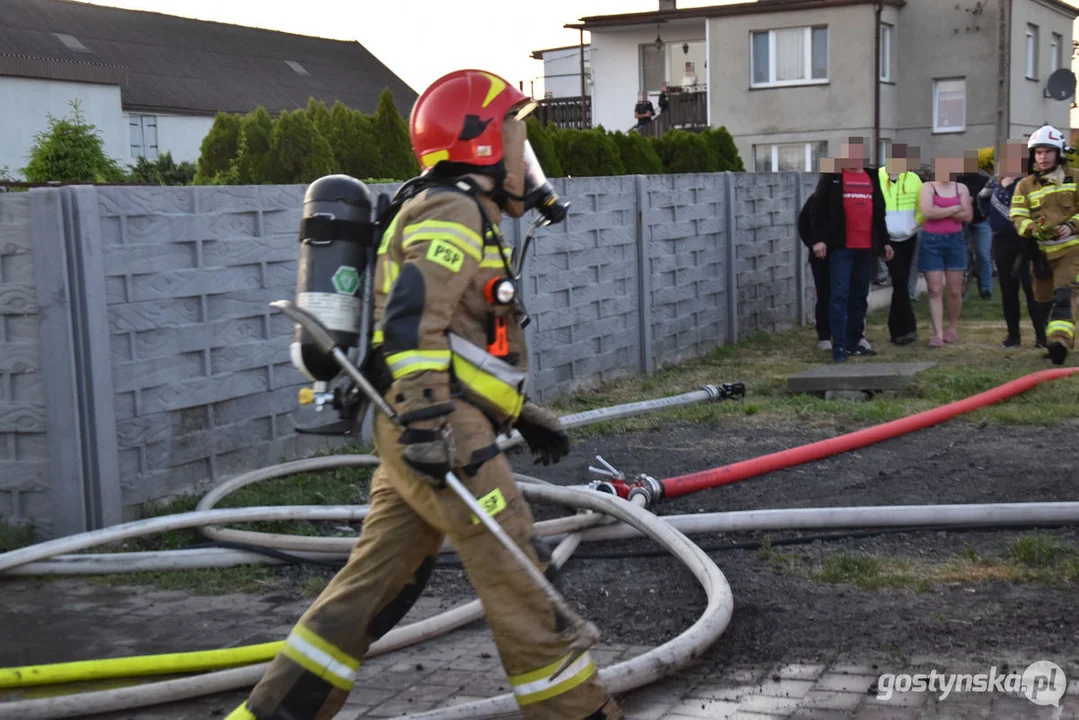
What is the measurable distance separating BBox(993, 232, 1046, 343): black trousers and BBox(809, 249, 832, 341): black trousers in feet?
5.06

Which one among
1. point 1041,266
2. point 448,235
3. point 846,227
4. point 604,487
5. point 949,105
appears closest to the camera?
point 448,235

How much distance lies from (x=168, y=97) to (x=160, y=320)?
118 feet

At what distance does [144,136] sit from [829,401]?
32.5 metres

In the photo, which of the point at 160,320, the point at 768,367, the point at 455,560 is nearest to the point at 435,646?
the point at 455,560

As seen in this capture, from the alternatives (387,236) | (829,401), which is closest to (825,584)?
(387,236)

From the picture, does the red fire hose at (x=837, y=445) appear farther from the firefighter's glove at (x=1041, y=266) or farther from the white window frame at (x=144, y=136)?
the white window frame at (x=144, y=136)

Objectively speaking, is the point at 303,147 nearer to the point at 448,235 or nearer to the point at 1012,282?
the point at 1012,282

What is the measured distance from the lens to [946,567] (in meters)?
5.32

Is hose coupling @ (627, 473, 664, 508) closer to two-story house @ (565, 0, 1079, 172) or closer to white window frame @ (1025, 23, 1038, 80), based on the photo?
two-story house @ (565, 0, 1079, 172)

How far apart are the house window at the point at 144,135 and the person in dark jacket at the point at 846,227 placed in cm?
2925

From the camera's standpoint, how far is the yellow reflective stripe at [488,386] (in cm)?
365

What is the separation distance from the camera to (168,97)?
40.4 m

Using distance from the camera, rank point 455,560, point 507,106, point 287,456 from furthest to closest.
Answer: point 287,456, point 455,560, point 507,106

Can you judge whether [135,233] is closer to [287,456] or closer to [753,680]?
[287,456]
